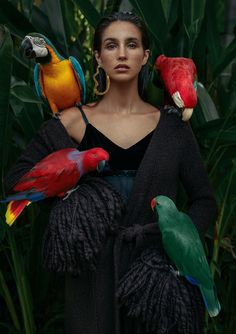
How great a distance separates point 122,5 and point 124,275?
72 cm

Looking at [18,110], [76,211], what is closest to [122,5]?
[18,110]

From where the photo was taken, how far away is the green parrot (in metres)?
0.76

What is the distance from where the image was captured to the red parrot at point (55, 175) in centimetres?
76

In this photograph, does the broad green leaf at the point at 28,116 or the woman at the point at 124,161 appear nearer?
the woman at the point at 124,161

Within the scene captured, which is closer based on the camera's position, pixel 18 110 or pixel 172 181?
pixel 172 181

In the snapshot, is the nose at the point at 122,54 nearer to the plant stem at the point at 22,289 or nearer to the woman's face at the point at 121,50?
the woman's face at the point at 121,50

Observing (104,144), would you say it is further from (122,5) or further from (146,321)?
(122,5)

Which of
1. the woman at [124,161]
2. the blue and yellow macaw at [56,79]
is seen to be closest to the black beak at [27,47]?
the blue and yellow macaw at [56,79]

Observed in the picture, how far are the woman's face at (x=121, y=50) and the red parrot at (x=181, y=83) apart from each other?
60mm

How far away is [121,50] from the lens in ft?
2.59

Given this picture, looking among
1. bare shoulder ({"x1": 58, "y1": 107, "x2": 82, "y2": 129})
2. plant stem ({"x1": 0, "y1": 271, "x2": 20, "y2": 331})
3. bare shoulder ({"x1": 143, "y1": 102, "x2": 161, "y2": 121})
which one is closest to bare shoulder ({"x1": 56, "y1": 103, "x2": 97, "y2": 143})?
bare shoulder ({"x1": 58, "y1": 107, "x2": 82, "y2": 129})

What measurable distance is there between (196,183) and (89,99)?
12.9 inches

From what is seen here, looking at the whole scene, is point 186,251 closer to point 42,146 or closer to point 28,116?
point 42,146

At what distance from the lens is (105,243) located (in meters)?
0.82
